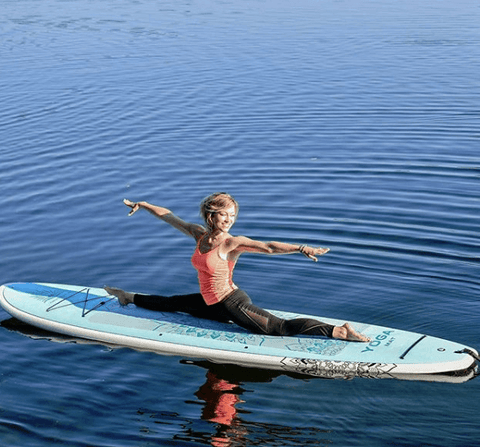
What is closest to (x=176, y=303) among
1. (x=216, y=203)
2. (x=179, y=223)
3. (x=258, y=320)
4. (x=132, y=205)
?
(x=179, y=223)

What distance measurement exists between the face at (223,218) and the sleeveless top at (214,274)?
294 millimetres

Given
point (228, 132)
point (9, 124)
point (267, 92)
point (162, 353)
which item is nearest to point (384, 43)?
point (267, 92)

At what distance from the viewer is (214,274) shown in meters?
8.99

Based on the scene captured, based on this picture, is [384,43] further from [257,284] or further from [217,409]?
[217,409]

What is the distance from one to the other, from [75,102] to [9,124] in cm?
223

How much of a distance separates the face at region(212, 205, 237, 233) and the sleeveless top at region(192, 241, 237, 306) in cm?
29

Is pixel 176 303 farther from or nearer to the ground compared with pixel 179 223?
nearer to the ground

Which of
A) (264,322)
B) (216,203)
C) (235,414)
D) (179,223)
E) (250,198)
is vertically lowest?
(235,414)

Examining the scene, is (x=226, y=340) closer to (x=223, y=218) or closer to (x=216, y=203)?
(x=223, y=218)

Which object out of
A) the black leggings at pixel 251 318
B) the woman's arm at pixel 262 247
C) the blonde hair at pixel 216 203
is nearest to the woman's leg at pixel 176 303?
the black leggings at pixel 251 318

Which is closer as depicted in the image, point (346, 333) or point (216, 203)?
point (216, 203)

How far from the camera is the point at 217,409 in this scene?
313 inches

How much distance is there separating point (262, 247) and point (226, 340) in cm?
121

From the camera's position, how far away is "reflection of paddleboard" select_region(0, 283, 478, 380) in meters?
8.35
